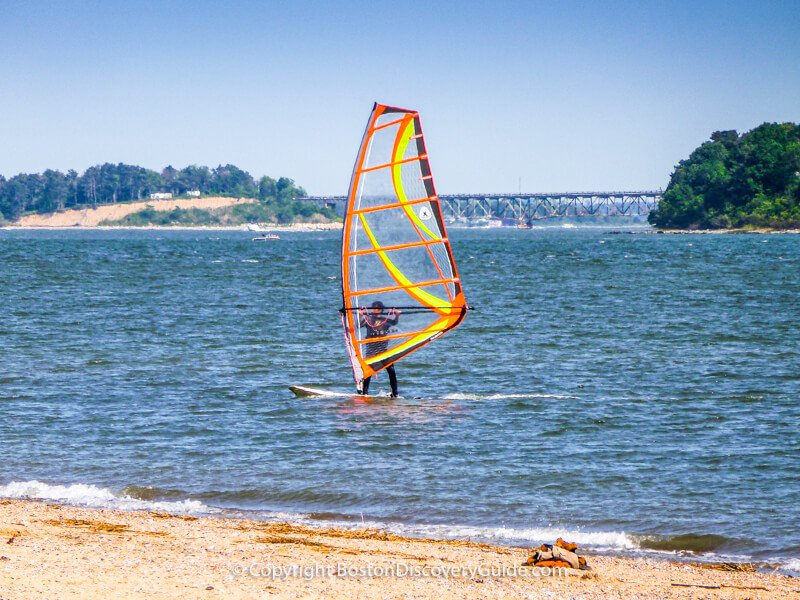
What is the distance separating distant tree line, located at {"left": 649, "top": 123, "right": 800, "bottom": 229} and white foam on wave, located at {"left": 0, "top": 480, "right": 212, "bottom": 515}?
494 feet

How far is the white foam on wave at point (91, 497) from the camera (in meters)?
13.2

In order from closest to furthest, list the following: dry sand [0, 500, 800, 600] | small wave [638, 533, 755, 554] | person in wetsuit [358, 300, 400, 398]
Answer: dry sand [0, 500, 800, 600]
small wave [638, 533, 755, 554]
person in wetsuit [358, 300, 400, 398]

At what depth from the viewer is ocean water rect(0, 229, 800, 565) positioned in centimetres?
1307

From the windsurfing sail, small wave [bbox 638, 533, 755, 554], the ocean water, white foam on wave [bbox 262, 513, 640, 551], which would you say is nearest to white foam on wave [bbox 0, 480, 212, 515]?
the ocean water

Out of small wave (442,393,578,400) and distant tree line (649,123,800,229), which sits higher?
distant tree line (649,123,800,229)

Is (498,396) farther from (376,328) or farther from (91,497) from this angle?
(91,497)

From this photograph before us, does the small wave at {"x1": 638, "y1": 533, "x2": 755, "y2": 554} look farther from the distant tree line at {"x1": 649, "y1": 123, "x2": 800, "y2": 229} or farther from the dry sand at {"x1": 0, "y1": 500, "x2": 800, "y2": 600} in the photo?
the distant tree line at {"x1": 649, "y1": 123, "x2": 800, "y2": 229}

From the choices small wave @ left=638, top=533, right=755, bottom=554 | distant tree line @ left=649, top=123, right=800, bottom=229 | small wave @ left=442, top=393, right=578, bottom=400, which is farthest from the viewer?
distant tree line @ left=649, top=123, right=800, bottom=229

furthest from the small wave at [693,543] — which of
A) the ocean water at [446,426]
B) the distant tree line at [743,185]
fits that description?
the distant tree line at [743,185]

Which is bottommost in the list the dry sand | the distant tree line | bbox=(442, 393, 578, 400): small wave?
bbox=(442, 393, 578, 400): small wave

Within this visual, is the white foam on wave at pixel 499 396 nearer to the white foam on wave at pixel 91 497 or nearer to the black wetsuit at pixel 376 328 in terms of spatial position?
the black wetsuit at pixel 376 328

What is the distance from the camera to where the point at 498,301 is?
43562 mm

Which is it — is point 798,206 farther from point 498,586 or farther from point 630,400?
point 498,586

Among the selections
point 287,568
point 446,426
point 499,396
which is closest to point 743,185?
point 499,396
